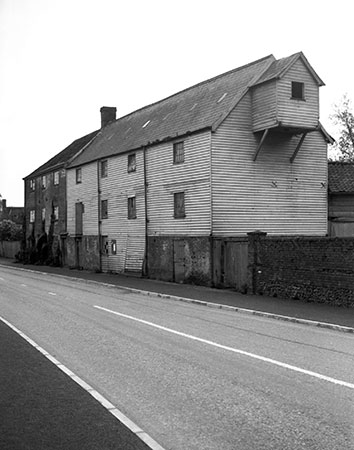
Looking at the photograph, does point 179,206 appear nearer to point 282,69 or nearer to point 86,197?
point 282,69

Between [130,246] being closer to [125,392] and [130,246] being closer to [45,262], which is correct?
[45,262]

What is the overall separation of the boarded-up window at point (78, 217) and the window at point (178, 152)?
495 inches

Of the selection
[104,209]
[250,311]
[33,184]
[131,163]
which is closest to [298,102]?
[131,163]

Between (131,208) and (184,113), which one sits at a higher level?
(184,113)

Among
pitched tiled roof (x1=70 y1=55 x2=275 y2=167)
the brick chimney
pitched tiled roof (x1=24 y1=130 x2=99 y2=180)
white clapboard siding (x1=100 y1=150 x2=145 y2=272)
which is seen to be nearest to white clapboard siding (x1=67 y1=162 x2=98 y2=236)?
pitched tiled roof (x1=70 y1=55 x2=275 y2=167)

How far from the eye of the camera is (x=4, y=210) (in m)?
97.3

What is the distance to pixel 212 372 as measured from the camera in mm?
8430

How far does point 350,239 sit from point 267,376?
1033 centimetres

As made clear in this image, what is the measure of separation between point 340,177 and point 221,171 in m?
10.1

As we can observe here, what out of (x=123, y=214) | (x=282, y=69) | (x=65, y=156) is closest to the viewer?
(x=282, y=69)

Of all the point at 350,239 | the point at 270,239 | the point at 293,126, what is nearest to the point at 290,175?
the point at 293,126

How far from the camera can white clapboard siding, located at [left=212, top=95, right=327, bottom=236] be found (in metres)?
27.4

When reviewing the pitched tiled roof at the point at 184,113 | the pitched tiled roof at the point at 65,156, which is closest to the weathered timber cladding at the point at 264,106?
the pitched tiled roof at the point at 184,113

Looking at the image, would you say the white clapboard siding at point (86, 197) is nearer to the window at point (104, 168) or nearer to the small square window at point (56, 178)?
the window at point (104, 168)
